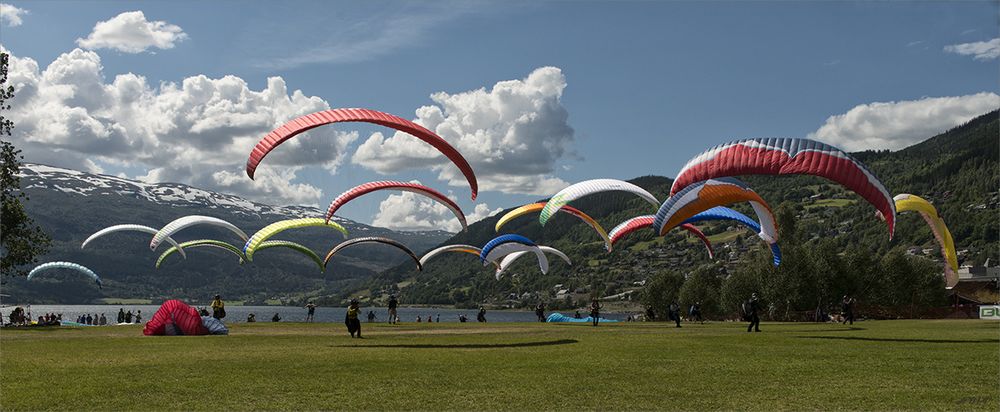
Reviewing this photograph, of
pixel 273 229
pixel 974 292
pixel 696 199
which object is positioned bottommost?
pixel 974 292

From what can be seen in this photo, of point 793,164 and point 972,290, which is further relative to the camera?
point 972,290

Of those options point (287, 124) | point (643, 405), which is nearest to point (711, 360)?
point (643, 405)

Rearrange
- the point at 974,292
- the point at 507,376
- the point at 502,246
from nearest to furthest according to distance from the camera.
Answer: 1. the point at 507,376
2. the point at 502,246
3. the point at 974,292

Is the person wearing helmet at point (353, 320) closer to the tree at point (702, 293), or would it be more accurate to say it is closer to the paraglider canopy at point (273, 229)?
the paraglider canopy at point (273, 229)

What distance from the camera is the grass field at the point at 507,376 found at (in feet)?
47.1

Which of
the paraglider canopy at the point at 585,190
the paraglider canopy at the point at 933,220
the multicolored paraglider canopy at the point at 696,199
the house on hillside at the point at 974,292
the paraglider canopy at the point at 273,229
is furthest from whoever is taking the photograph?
the house on hillside at the point at 974,292

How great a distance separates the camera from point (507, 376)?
59.1ft

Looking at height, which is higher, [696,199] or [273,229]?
[696,199]

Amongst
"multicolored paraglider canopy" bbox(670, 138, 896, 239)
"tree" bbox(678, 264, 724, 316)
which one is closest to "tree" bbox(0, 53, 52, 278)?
"multicolored paraglider canopy" bbox(670, 138, 896, 239)

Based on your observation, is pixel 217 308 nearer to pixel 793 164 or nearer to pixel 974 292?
pixel 793 164

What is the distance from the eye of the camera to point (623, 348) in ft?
Result: 83.8

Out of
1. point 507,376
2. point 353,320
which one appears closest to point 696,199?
point 353,320

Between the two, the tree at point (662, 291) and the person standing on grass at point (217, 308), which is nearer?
the person standing on grass at point (217, 308)

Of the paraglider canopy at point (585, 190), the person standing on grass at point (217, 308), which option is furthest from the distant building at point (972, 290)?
the person standing on grass at point (217, 308)
